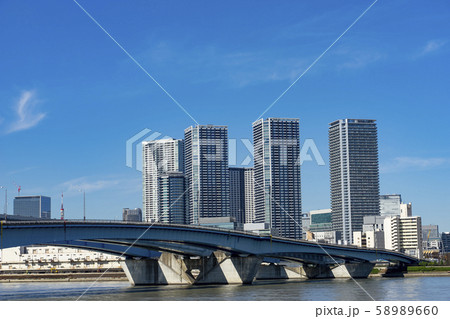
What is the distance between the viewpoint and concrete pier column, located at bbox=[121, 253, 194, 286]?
11025 cm

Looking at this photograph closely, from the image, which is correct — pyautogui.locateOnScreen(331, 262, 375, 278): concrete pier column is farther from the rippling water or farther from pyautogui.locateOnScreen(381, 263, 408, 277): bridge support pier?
the rippling water

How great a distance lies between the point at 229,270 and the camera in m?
105

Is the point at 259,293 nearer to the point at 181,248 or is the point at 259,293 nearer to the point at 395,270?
the point at 181,248

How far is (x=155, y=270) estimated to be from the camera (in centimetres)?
11206

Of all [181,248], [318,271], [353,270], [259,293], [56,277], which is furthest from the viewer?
[56,277]

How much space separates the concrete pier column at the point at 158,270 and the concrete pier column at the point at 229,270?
4.71 m

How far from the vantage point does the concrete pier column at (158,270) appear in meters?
110

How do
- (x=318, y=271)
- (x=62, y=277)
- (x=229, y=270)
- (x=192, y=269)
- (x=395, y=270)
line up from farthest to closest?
(x=62, y=277) < (x=395, y=270) < (x=318, y=271) < (x=192, y=269) < (x=229, y=270)

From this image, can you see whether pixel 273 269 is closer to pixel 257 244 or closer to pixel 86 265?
pixel 257 244

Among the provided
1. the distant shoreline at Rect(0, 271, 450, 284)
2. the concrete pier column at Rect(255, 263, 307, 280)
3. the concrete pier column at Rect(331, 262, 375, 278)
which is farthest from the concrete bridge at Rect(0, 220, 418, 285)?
the distant shoreline at Rect(0, 271, 450, 284)

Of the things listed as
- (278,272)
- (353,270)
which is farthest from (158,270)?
(353,270)

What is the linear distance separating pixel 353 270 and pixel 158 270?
154 ft
